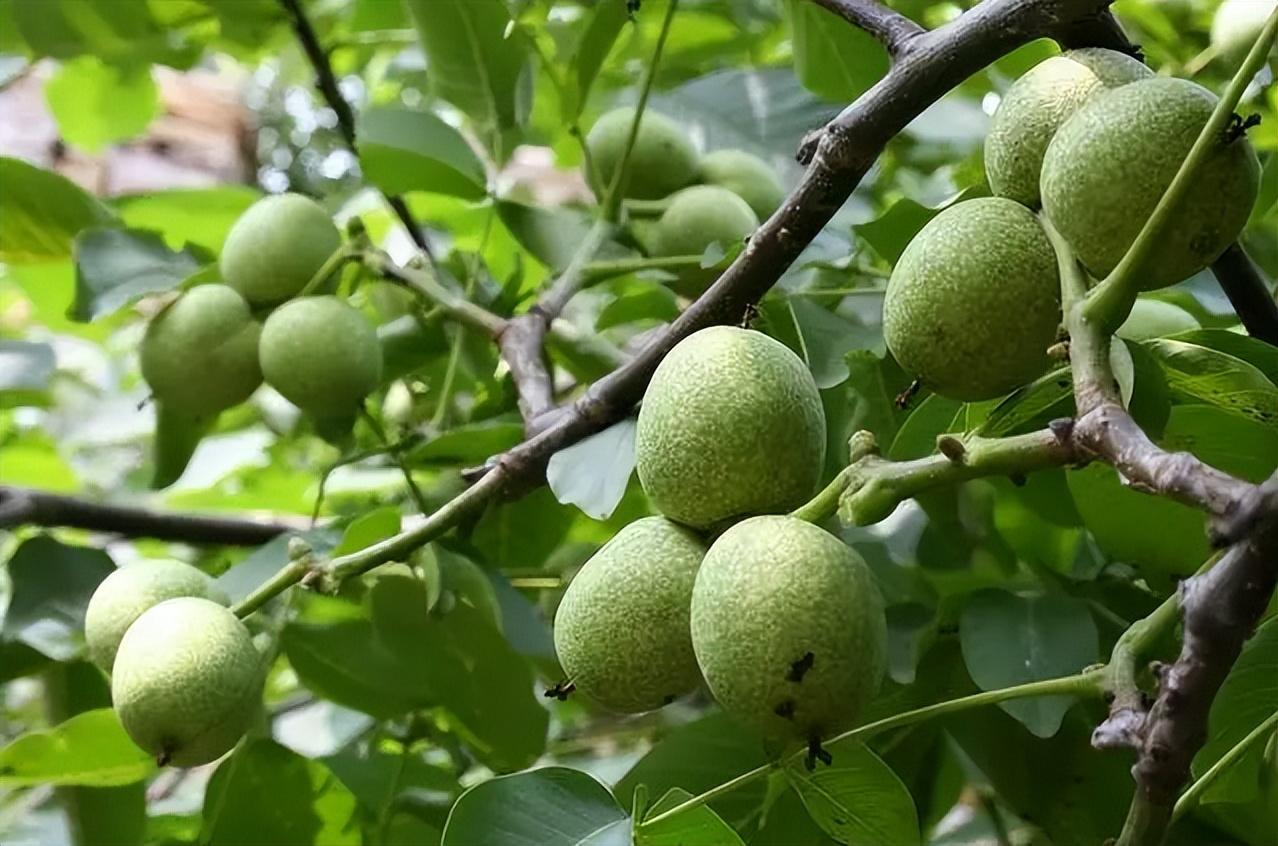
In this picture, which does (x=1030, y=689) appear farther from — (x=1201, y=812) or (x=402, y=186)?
(x=402, y=186)

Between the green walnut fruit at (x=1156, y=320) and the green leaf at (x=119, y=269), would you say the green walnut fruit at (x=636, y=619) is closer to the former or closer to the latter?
the green walnut fruit at (x=1156, y=320)

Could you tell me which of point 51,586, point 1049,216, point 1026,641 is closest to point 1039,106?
point 1049,216

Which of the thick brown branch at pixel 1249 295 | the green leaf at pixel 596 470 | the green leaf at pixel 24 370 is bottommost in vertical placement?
the green leaf at pixel 24 370

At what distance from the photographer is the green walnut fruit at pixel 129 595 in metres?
0.74

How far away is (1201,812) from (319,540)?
569mm

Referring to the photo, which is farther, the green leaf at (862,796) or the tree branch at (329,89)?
the tree branch at (329,89)

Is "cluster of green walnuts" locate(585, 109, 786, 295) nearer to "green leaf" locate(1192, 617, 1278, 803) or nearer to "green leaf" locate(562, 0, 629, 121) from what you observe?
"green leaf" locate(562, 0, 629, 121)

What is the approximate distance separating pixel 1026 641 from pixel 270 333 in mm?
547

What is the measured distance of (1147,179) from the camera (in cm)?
50

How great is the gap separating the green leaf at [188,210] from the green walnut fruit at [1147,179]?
882 millimetres

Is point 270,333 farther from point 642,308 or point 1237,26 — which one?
point 1237,26

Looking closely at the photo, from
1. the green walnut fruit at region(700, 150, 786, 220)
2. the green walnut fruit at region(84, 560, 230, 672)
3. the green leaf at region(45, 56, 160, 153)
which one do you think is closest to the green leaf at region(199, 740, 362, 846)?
the green walnut fruit at region(84, 560, 230, 672)

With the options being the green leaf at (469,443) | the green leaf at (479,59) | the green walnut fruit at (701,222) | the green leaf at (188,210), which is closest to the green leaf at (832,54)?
the green walnut fruit at (701,222)

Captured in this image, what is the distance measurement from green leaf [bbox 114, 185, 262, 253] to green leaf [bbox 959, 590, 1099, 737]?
0.79 meters
